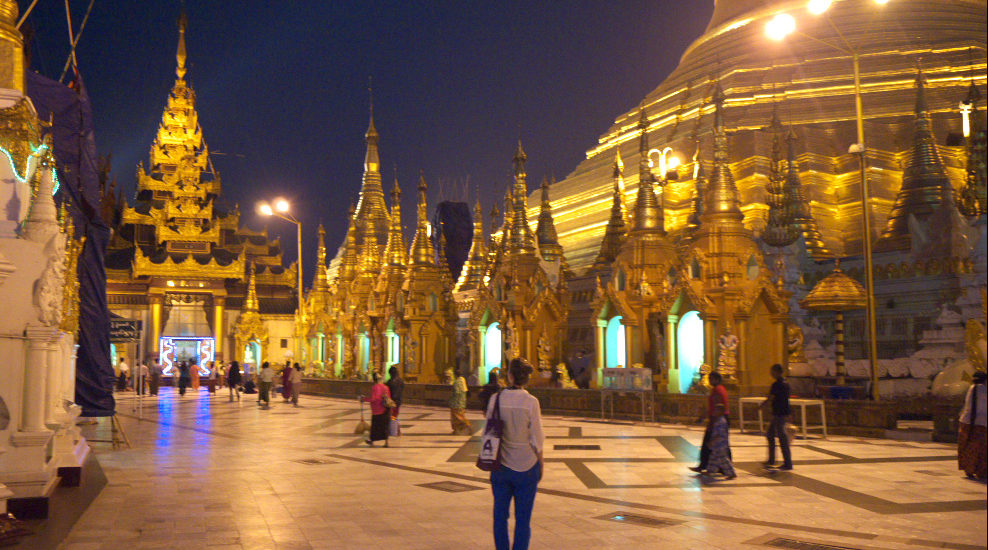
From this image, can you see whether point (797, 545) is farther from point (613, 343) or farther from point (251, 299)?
point (251, 299)

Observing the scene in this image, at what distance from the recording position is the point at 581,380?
84.2 feet

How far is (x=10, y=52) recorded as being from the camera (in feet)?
32.0

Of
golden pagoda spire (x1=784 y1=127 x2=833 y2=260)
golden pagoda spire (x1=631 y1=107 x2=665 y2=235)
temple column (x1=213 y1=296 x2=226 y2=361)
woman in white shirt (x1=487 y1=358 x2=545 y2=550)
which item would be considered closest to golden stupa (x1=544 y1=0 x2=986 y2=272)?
golden pagoda spire (x1=784 y1=127 x2=833 y2=260)

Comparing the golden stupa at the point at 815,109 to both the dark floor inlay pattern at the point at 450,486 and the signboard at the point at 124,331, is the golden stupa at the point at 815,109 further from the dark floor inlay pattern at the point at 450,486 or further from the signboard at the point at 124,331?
the dark floor inlay pattern at the point at 450,486

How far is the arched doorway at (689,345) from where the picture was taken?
2156 cm

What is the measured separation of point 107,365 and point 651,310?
42.4 ft

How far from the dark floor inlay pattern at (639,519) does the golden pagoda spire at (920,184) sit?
17349 millimetres

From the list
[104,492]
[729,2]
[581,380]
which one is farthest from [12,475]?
[729,2]

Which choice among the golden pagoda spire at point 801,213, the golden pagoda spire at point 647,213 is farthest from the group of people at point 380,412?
the golden pagoda spire at point 801,213

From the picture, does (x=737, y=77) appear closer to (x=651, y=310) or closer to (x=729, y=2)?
(x=729, y=2)

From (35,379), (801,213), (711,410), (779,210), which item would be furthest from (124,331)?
(801,213)

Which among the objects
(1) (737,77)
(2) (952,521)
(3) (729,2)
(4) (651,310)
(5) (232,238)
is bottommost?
(2) (952,521)

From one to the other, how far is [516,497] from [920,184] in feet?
72.4

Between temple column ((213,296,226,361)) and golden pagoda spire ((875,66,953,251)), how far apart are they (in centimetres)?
3295
